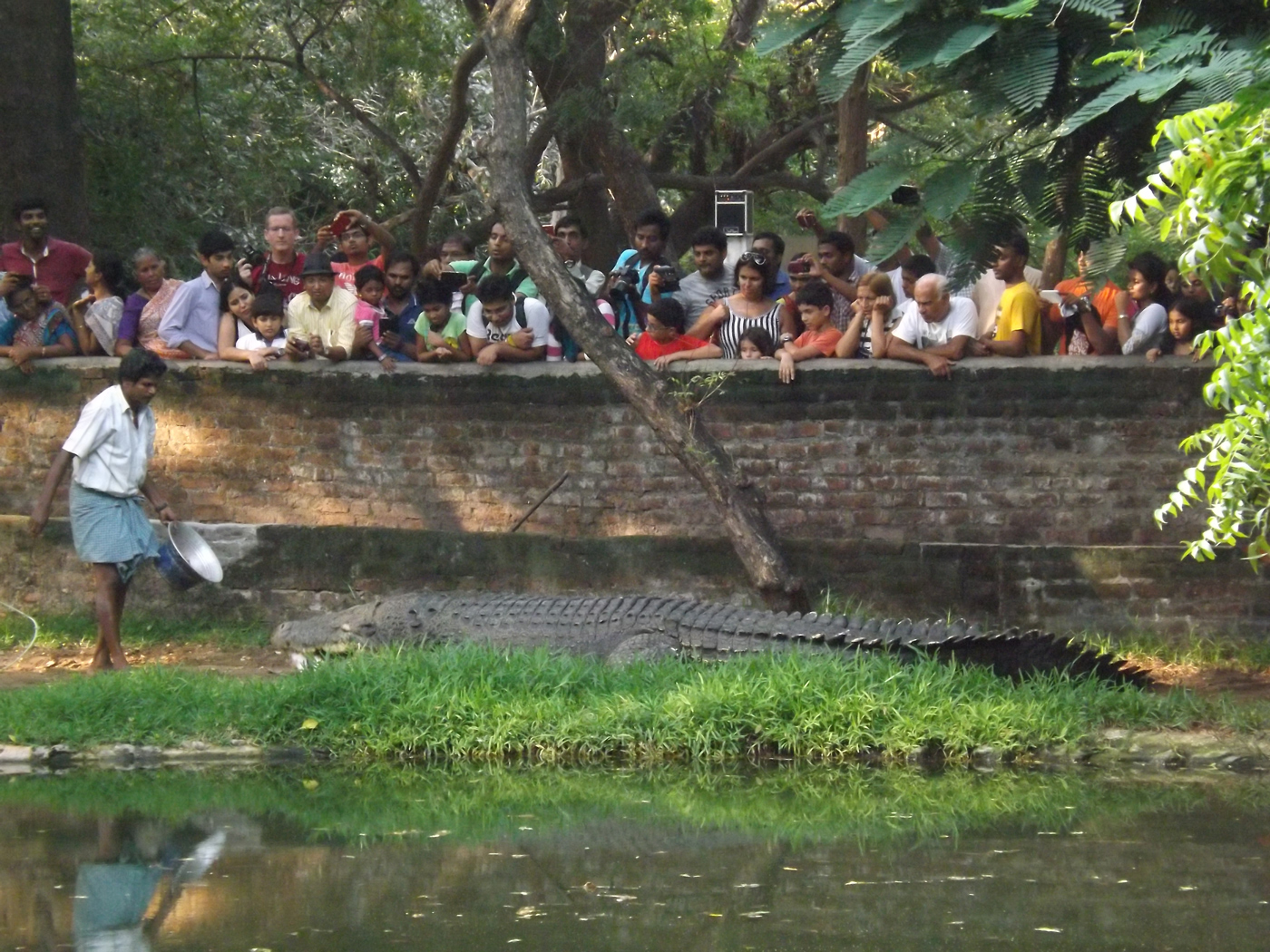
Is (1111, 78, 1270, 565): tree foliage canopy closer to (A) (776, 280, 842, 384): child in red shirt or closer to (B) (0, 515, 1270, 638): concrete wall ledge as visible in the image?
(B) (0, 515, 1270, 638): concrete wall ledge

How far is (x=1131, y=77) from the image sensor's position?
18.1ft

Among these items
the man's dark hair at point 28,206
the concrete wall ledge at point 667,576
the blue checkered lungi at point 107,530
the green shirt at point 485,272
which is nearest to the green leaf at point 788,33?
the concrete wall ledge at point 667,576

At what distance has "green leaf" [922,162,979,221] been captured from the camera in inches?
236

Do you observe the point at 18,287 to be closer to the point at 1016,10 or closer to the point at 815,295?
the point at 815,295

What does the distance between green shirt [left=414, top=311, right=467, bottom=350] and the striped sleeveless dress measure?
1.55 meters

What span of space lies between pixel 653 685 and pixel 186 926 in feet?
9.36

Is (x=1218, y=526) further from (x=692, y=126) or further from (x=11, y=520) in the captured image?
(x=692, y=126)

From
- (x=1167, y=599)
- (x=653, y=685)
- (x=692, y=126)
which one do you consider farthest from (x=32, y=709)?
(x=692, y=126)

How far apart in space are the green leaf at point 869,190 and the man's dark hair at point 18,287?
19.4ft

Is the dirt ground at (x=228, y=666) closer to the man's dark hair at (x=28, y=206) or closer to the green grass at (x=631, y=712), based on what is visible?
the green grass at (x=631, y=712)

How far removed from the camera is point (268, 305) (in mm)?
9445

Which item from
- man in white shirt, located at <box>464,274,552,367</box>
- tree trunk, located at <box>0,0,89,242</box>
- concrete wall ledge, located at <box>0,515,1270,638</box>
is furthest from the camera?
tree trunk, located at <box>0,0,89,242</box>

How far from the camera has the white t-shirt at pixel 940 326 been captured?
8.43m

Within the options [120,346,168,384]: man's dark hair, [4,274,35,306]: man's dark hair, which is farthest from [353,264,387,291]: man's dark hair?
[4,274,35,306]: man's dark hair
